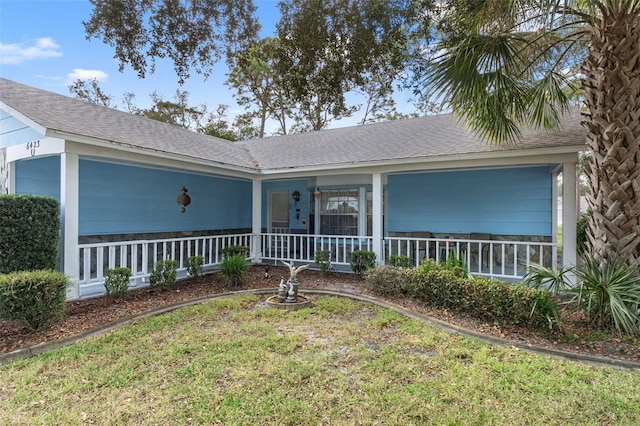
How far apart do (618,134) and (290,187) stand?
8.75 meters

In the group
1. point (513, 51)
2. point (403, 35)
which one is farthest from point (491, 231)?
point (403, 35)

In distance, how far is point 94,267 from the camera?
8602mm

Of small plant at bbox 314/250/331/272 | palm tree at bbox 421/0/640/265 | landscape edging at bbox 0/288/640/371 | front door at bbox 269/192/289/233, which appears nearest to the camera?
landscape edging at bbox 0/288/640/371

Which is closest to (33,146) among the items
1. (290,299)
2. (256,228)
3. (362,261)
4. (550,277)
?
(256,228)

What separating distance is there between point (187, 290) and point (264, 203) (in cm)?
554

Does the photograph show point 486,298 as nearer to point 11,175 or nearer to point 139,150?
point 139,150

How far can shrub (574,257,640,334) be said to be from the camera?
177 inches

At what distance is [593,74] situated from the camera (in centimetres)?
531

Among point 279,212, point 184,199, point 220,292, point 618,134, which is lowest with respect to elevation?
point 220,292

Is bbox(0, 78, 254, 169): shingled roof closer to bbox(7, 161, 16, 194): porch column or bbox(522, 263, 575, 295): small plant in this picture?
bbox(7, 161, 16, 194): porch column

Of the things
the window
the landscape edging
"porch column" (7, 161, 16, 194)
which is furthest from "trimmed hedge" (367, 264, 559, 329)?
"porch column" (7, 161, 16, 194)

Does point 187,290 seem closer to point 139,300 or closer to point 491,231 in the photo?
point 139,300

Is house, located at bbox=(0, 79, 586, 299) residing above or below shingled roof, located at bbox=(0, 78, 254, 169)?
below

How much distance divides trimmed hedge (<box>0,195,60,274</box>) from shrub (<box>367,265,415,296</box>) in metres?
5.50
